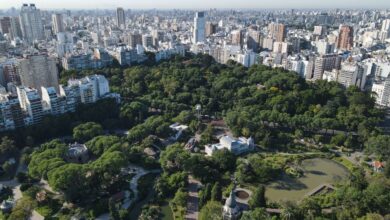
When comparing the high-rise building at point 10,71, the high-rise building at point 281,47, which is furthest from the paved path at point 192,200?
the high-rise building at point 281,47

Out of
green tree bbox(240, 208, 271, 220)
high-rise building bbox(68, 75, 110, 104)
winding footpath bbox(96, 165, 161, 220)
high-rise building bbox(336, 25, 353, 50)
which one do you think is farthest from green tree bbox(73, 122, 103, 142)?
high-rise building bbox(336, 25, 353, 50)

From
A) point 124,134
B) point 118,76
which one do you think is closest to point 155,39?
point 118,76

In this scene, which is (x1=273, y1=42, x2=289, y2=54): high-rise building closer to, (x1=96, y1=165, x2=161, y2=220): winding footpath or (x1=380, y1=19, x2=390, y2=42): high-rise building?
(x1=380, y1=19, x2=390, y2=42): high-rise building

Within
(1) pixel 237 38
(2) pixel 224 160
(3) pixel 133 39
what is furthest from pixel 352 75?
(3) pixel 133 39

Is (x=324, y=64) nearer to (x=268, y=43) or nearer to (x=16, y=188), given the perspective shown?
(x=268, y=43)

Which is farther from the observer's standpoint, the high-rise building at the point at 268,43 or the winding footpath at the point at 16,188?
the high-rise building at the point at 268,43

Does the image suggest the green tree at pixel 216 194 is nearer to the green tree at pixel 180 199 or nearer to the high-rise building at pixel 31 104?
the green tree at pixel 180 199

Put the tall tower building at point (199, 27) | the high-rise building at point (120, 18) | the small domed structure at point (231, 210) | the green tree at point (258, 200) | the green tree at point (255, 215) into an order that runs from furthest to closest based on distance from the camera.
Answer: the high-rise building at point (120, 18) < the tall tower building at point (199, 27) < the green tree at point (258, 200) < the small domed structure at point (231, 210) < the green tree at point (255, 215)
